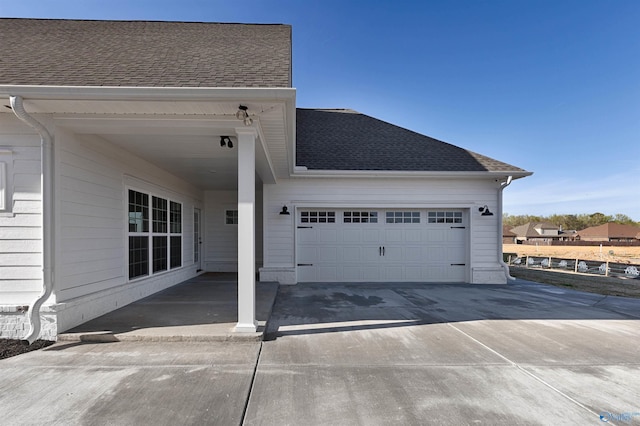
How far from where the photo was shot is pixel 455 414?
7.69 ft

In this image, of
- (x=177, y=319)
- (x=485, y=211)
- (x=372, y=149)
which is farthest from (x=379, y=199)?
(x=177, y=319)

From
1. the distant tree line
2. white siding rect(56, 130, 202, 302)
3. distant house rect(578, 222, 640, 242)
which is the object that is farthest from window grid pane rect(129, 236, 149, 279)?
the distant tree line

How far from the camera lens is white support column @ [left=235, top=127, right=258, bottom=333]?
390 cm

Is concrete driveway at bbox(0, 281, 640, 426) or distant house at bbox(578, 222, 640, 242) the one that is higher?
concrete driveway at bbox(0, 281, 640, 426)

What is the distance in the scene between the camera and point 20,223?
3.93 m

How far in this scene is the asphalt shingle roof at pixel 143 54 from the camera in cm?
374

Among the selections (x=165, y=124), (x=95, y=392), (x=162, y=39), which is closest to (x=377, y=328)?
(x=95, y=392)

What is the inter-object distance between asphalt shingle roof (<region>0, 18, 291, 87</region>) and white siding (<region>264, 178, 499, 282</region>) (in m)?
3.75

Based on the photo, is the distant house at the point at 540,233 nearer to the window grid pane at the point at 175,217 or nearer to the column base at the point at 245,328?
the window grid pane at the point at 175,217

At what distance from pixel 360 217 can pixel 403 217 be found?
1224 mm

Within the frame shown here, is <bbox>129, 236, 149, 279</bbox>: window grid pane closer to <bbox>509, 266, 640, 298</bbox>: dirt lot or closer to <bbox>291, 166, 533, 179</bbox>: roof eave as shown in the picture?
<bbox>291, 166, 533, 179</bbox>: roof eave

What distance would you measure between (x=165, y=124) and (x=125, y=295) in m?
3.25

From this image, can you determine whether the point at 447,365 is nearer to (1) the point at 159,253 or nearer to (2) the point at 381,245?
(2) the point at 381,245

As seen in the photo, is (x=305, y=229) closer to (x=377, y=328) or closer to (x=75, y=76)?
(x=377, y=328)
